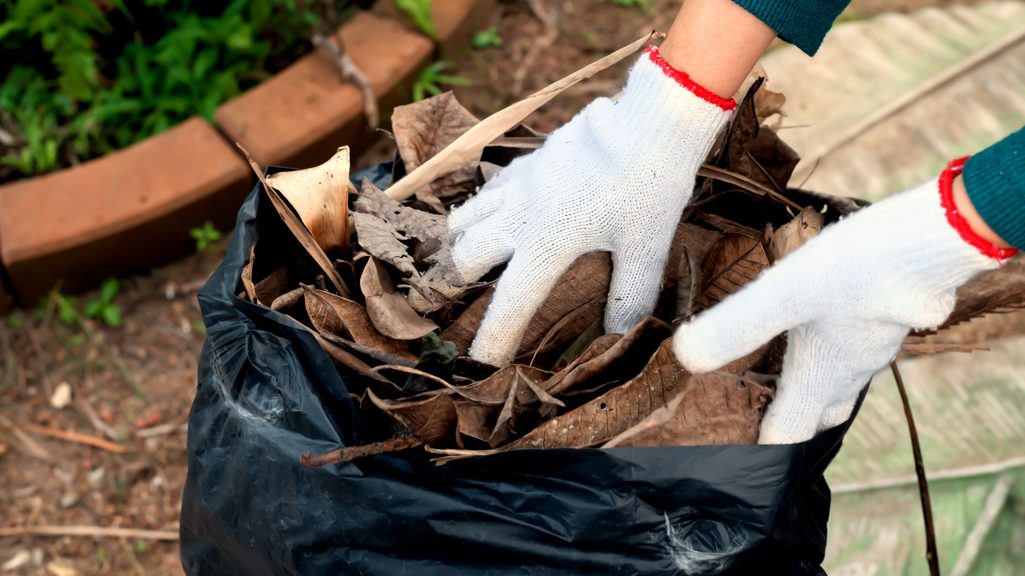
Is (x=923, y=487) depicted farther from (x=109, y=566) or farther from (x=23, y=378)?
(x=23, y=378)

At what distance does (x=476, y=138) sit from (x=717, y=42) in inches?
11.6

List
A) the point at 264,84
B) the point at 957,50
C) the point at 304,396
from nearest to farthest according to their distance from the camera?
the point at 304,396, the point at 264,84, the point at 957,50

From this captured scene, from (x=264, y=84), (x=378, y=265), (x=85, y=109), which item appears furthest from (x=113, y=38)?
(x=378, y=265)

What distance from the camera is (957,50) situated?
1.90 m

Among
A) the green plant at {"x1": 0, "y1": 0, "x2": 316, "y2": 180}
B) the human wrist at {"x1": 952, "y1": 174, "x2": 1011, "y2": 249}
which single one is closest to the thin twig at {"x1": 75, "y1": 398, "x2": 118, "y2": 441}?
the green plant at {"x1": 0, "y1": 0, "x2": 316, "y2": 180}

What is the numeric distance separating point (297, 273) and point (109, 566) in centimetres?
80

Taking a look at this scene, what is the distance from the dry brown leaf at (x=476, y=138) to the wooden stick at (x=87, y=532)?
84 cm

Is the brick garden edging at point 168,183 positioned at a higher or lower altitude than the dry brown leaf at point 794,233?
lower

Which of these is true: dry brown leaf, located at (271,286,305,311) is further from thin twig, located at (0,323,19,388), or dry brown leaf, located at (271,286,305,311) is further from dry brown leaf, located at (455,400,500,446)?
thin twig, located at (0,323,19,388)

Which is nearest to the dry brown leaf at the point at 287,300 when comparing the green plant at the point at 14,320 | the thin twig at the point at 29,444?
the thin twig at the point at 29,444

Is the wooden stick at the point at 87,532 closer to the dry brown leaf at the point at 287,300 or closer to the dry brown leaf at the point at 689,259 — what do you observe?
the dry brown leaf at the point at 287,300

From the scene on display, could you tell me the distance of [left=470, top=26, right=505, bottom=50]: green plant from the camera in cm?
203

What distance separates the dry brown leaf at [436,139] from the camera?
103 centimetres

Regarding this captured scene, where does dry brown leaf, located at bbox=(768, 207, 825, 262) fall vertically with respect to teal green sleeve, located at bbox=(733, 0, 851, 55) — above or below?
below
